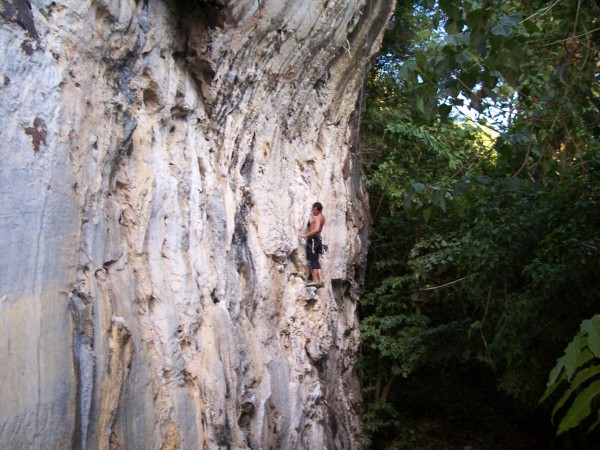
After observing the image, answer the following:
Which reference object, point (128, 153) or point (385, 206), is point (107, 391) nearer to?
point (128, 153)

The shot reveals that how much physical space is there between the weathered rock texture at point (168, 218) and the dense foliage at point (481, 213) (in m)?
2.02

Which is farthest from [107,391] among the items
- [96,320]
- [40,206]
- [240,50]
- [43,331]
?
[240,50]

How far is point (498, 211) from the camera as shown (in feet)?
29.9

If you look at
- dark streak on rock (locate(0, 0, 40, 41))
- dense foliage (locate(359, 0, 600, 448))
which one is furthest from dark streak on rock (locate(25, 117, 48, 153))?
dense foliage (locate(359, 0, 600, 448))

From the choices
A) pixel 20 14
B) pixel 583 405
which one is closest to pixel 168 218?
pixel 20 14

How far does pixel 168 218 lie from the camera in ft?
20.2

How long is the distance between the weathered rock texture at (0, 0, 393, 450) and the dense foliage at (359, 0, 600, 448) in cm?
202

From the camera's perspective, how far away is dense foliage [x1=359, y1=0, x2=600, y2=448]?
220 inches

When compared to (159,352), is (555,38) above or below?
above

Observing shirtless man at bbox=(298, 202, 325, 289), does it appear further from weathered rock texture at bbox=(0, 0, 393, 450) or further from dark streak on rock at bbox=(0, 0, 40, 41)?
dark streak on rock at bbox=(0, 0, 40, 41)

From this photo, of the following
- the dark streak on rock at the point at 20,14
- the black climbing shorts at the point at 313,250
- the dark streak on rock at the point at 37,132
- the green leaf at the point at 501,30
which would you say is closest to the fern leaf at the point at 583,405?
the green leaf at the point at 501,30

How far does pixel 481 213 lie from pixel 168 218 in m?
4.93

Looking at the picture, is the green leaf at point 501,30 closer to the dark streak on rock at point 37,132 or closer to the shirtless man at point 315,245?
the dark streak on rock at point 37,132

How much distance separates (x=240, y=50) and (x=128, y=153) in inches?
111
